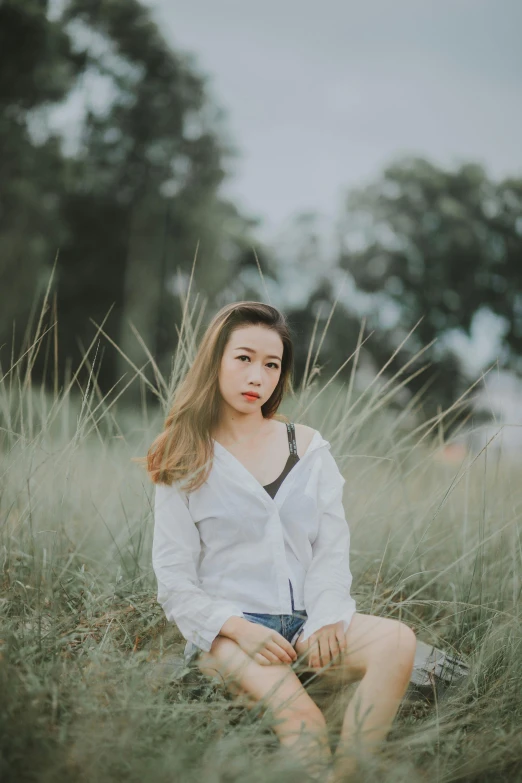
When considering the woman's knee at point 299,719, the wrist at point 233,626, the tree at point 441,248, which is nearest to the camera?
the woman's knee at point 299,719

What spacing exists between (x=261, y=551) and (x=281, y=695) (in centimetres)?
34

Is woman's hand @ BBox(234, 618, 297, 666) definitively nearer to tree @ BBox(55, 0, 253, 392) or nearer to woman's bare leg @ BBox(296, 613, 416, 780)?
woman's bare leg @ BBox(296, 613, 416, 780)

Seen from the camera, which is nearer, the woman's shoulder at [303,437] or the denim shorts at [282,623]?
the denim shorts at [282,623]

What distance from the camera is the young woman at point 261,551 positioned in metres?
1.47

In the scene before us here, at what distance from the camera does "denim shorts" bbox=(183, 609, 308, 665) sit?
63.3 inches

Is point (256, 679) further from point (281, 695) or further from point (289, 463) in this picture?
point (289, 463)

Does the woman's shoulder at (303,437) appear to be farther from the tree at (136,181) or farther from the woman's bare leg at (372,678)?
the tree at (136,181)

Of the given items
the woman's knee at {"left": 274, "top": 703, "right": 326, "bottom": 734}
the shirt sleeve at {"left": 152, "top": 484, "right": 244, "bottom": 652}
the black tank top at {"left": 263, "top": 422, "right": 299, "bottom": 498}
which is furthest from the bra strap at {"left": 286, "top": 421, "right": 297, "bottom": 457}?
the woman's knee at {"left": 274, "top": 703, "right": 326, "bottom": 734}

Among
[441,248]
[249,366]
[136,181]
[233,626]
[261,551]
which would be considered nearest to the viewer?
[233,626]

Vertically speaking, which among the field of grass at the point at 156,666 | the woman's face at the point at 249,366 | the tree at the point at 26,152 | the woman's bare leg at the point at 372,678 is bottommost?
the field of grass at the point at 156,666

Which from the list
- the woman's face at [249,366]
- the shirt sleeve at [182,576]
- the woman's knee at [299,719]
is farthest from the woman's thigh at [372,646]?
the woman's face at [249,366]

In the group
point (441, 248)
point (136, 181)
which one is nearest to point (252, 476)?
point (136, 181)

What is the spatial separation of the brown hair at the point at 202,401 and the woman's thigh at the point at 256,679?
17.8 inches

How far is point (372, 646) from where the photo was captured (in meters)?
1.51
